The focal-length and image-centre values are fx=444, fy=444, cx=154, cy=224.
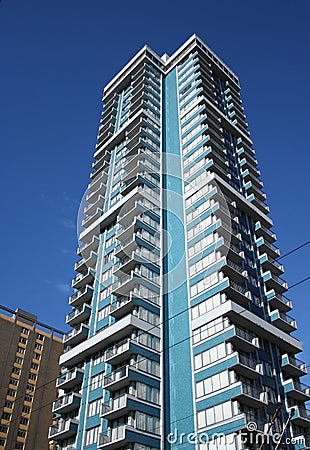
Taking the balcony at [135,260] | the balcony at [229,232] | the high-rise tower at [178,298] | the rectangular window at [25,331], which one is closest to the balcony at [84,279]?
the high-rise tower at [178,298]

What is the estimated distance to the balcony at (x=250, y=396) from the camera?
35750mm

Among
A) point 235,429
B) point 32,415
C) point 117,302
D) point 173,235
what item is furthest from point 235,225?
point 32,415

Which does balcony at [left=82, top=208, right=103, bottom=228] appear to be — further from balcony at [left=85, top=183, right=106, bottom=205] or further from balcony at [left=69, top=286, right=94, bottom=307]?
balcony at [left=69, top=286, right=94, bottom=307]

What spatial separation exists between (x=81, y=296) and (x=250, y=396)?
2470 centimetres

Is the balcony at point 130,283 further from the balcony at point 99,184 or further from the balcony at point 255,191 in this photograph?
the balcony at point 255,191

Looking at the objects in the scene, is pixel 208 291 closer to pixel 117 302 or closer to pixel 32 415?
pixel 117 302

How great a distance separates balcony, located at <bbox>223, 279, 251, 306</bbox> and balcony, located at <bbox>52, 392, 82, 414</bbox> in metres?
18.1

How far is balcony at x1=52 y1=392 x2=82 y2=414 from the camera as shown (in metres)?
44.0

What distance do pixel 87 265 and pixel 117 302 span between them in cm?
1076

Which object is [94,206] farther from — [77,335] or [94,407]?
Result: [94,407]

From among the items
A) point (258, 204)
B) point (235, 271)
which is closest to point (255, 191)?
point (258, 204)

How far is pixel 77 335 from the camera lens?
1950 inches

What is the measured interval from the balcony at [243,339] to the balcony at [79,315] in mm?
18203

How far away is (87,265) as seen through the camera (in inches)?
2232
